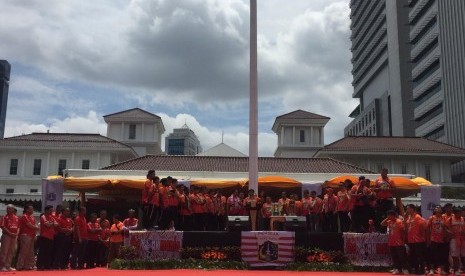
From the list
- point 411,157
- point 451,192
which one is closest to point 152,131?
point 411,157

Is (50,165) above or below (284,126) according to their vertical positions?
below

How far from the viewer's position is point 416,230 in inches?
516

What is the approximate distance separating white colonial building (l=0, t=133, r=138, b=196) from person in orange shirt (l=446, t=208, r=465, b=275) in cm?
4878

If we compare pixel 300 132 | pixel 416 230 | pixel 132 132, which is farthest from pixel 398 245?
pixel 132 132

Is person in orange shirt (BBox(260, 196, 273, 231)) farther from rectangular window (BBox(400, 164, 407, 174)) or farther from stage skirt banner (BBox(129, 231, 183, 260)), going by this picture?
rectangular window (BBox(400, 164, 407, 174))

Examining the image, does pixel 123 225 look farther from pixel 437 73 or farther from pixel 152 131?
pixel 437 73

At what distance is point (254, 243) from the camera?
13852 mm

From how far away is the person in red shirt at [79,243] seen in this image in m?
14.7

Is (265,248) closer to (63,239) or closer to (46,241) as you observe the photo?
(63,239)

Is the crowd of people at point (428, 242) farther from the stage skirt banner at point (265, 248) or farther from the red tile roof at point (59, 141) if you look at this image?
the red tile roof at point (59, 141)

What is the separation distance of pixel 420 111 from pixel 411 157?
22193mm

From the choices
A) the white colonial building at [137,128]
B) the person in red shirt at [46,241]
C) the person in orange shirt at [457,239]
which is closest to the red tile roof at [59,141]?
the white colonial building at [137,128]

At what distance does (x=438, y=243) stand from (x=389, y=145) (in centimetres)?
4866

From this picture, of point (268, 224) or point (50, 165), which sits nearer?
point (268, 224)
